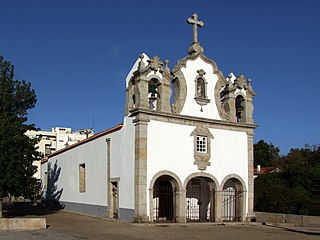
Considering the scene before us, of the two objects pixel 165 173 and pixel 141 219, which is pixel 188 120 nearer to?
pixel 165 173

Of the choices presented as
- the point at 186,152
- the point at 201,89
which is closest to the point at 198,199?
the point at 186,152

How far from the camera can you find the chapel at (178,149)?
2041 cm

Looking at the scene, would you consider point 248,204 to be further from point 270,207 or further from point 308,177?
point 308,177

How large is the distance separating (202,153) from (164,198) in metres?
3.08

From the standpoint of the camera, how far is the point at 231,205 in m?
24.1

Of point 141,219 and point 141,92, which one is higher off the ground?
point 141,92

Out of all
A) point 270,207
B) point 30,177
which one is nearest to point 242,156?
point 270,207

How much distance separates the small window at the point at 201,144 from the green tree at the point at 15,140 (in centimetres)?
773

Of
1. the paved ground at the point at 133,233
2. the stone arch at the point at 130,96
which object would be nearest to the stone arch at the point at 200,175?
the paved ground at the point at 133,233

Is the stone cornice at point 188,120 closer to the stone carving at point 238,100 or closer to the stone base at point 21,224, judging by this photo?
the stone carving at point 238,100

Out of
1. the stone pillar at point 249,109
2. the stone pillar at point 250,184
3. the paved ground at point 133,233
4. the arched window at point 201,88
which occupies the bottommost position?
the paved ground at point 133,233

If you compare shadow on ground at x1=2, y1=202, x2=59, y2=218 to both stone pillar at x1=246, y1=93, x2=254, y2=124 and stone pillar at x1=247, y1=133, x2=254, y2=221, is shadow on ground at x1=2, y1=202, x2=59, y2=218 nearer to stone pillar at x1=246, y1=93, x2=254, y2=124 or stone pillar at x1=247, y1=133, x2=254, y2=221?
stone pillar at x1=247, y1=133, x2=254, y2=221

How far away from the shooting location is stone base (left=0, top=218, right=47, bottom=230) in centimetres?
1689

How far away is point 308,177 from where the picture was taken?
38.5 meters
